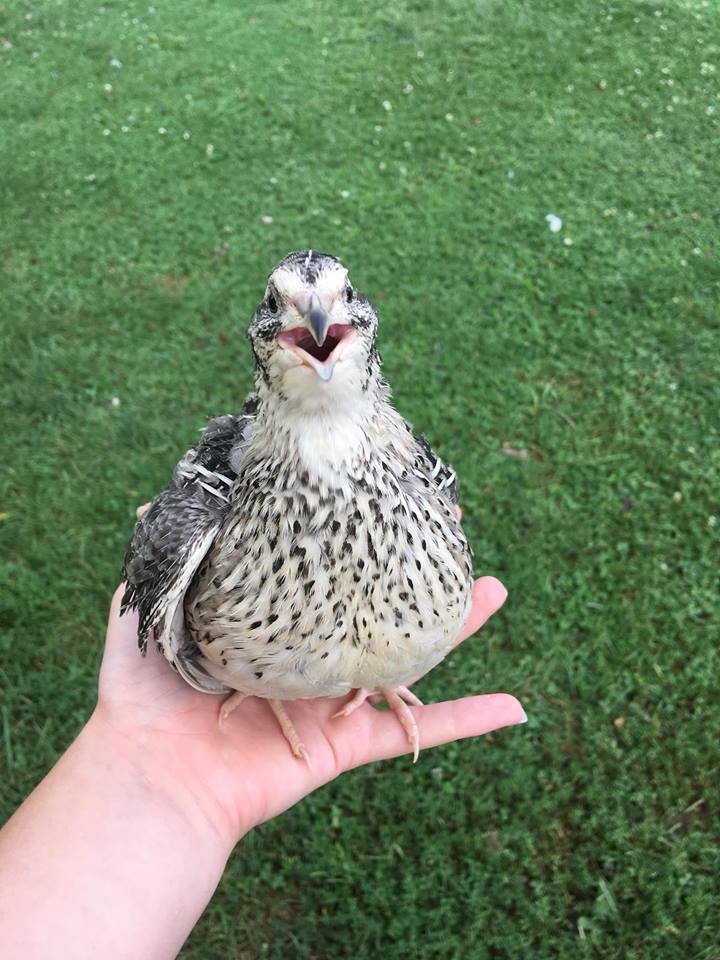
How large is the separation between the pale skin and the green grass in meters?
1.03

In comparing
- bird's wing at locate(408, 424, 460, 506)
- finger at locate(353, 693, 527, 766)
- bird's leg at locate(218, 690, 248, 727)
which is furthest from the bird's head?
finger at locate(353, 693, 527, 766)

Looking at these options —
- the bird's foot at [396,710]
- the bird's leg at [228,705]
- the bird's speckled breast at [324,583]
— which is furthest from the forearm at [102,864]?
the bird's foot at [396,710]

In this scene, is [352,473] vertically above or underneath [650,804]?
above

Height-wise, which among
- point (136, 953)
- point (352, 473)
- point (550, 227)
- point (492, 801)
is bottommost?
point (492, 801)

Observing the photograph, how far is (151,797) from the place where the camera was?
2979 millimetres

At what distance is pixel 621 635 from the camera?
16.1ft

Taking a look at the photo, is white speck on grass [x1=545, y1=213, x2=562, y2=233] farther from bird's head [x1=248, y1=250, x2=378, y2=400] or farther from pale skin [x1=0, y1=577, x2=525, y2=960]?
bird's head [x1=248, y1=250, x2=378, y2=400]

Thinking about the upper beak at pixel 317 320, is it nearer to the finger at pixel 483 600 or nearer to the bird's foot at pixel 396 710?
the bird's foot at pixel 396 710

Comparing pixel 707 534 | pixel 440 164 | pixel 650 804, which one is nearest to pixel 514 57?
pixel 440 164

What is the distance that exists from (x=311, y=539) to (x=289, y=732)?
1.30 meters

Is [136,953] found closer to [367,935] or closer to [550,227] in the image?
[367,935]

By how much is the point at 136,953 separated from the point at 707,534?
4.40m

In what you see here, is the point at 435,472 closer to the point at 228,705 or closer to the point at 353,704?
the point at 353,704

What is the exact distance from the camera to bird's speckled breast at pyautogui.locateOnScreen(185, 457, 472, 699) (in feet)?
8.08
